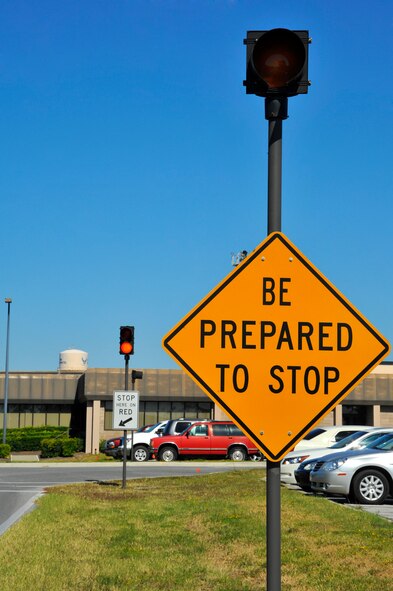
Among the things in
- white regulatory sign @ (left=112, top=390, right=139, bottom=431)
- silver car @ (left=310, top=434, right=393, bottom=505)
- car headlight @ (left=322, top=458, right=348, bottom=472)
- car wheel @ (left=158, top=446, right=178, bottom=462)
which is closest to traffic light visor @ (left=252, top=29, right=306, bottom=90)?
silver car @ (left=310, top=434, right=393, bottom=505)

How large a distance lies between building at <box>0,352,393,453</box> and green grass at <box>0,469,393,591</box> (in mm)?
34104

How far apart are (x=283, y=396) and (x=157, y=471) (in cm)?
2472

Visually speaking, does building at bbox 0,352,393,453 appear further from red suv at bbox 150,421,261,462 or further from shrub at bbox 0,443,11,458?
red suv at bbox 150,421,261,462

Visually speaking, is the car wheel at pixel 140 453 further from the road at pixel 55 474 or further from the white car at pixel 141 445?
the road at pixel 55 474

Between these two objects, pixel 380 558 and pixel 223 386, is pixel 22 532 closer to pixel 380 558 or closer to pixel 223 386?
pixel 380 558

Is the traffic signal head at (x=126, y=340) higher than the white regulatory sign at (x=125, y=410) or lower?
higher

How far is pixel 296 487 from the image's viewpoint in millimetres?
22984

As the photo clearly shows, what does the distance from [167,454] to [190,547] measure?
26412 mm

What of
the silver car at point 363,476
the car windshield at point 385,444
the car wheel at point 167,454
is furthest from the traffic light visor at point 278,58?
the car wheel at point 167,454

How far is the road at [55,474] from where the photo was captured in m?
18.2

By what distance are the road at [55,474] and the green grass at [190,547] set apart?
81 centimetres

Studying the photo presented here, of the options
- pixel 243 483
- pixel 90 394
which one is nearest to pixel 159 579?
pixel 243 483

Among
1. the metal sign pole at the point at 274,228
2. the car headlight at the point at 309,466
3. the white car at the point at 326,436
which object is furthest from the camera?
the white car at the point at 326,436

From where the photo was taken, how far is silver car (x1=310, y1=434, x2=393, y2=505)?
17.5 metres
